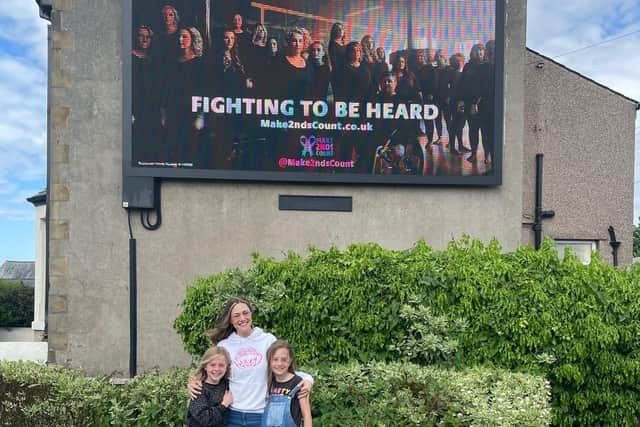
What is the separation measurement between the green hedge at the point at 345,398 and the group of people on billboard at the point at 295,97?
3.42 meters

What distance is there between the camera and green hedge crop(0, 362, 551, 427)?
3137 mm

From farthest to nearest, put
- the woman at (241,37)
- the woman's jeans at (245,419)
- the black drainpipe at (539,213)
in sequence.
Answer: the black drainpipe at (539,213), the woman at (241,37), the woman's jeans at (245,419)

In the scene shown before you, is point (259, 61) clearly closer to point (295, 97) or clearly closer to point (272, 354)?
point (295, 97)

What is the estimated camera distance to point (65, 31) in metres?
6.34

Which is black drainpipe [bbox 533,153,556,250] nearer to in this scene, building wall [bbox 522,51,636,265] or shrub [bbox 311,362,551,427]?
building wall [bbox 522,51,636,265]

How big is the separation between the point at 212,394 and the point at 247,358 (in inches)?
12.5

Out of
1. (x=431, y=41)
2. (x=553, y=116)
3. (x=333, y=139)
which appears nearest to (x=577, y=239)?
(x=553, y=116)

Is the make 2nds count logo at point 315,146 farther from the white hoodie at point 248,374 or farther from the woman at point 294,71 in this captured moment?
the white hoodie at point 248,374

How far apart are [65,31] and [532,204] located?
833 centimetres

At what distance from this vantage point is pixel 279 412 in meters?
2.79

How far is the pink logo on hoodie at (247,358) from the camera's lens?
2.97 m

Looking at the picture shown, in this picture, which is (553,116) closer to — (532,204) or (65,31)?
(532,204)

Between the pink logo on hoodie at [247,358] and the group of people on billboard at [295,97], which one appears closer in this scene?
the pink logo on hoodie at [247,358]

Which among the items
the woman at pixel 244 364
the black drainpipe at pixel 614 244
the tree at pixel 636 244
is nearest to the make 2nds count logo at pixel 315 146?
the woman at pixel 244 364
